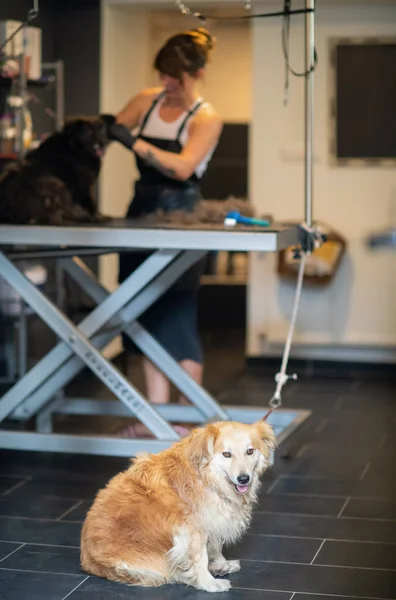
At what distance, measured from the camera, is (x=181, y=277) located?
14.8ft

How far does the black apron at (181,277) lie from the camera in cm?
435

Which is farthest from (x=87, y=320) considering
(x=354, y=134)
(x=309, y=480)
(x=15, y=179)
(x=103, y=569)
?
(x=354, y=134)

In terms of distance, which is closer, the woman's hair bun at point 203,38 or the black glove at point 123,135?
the black glove at point 123,135

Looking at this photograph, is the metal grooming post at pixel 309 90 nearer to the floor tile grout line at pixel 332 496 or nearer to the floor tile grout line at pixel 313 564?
the floor tile grout line at pixel 332 496

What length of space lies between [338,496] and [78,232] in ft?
4.33

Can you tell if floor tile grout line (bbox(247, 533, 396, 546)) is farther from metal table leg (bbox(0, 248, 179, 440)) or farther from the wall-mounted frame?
the wall-mounted frame

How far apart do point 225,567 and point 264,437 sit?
1.39ft

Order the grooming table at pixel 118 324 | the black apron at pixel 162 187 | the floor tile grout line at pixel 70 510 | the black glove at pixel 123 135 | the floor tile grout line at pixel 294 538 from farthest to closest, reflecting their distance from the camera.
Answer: the black apron at pixel 162 187
the black glove at pixel 123 135
the grooming table at pixel 118 324
the floor tile grout line at pixel 70 510
the floor tile grout line at pixel 294 538

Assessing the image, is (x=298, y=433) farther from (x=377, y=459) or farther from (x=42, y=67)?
(x=42, y=67)

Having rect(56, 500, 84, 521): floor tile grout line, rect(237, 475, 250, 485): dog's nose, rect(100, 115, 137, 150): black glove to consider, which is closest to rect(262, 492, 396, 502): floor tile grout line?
rect(56, 500, 84, 521): floor tile grout line

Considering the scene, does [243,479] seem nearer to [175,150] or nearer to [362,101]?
[175,150]

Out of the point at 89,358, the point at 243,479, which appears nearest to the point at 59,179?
the point at 89,358

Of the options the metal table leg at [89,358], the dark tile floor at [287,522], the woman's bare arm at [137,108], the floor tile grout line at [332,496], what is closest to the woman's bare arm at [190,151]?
the woman's bare arm at [137,108]

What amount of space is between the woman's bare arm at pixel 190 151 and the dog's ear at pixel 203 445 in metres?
1.55
